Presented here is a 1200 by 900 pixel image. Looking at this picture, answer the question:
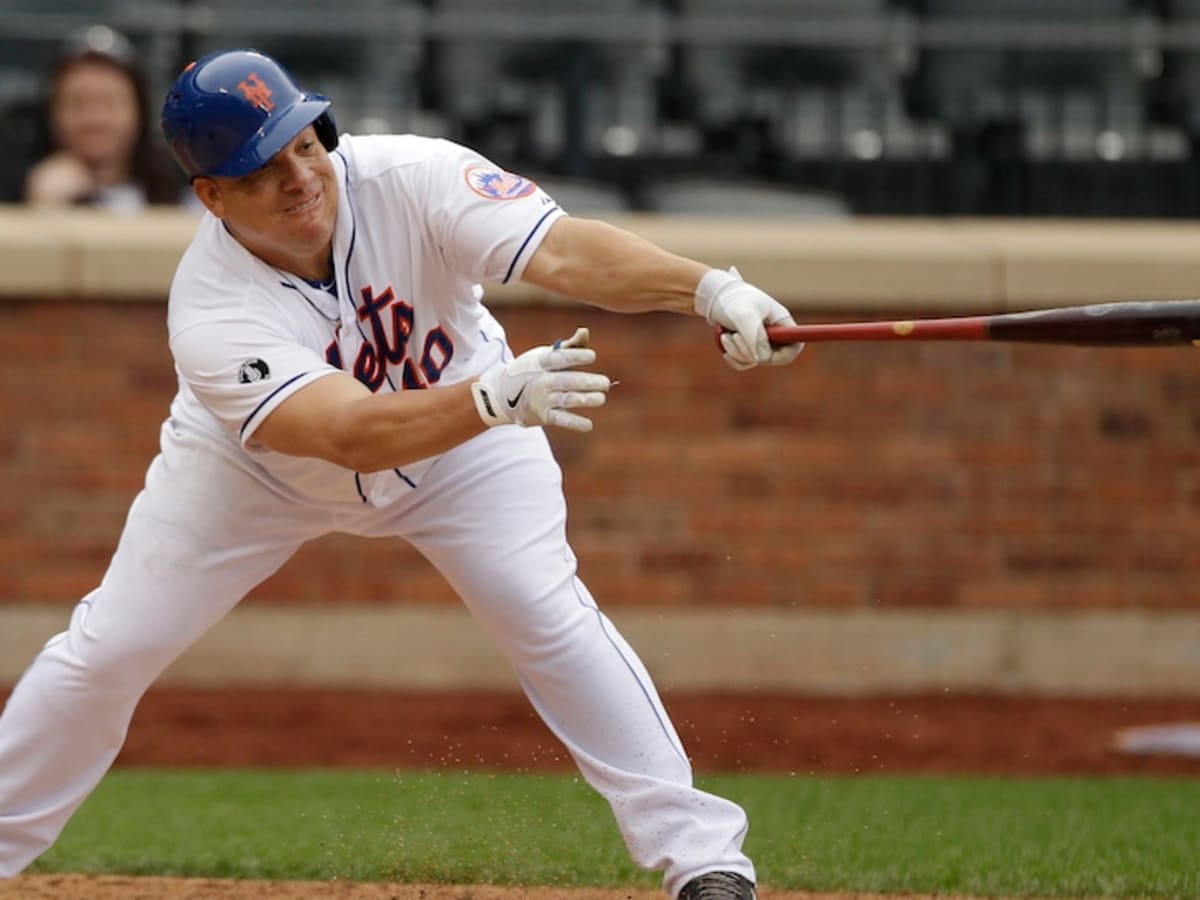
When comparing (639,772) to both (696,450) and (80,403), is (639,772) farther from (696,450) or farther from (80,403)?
(80,403)

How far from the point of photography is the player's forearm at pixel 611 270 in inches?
167

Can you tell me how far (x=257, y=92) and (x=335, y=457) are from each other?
2.53 ft

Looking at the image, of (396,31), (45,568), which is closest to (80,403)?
(45,568)

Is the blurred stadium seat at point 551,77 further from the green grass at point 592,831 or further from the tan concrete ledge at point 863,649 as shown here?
the green grass at point 592,831

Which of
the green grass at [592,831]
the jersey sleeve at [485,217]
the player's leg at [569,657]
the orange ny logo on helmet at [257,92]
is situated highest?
the orange ny logo on helmet at [257,92]

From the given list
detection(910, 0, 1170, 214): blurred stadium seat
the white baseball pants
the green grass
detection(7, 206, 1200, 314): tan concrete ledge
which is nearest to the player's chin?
the white baseball pants

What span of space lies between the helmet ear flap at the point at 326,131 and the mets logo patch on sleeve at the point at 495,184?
11.7 inches

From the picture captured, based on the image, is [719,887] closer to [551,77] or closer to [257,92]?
[257,92]

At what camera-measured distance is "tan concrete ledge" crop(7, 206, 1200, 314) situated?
8.04 metres

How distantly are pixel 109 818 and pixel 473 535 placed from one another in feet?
7.58

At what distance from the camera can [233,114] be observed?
13.7 ft

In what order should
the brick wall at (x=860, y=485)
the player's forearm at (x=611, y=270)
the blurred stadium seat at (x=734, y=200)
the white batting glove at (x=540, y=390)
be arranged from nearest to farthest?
1. the white batting glove at (x=540, y=390)
2. the player's forearm at (x=611, y=270)
3. the brick wall at (x=860, y=485)
4. the blurred stadium seat at (x=734, y=200)

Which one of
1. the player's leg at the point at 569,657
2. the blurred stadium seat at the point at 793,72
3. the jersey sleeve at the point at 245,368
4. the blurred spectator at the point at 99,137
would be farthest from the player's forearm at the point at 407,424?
the blurred stadium seat at the point at 793,72

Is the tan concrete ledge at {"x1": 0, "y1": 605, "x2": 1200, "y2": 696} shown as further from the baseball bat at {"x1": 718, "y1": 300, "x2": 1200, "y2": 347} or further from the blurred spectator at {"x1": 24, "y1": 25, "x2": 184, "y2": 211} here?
the baseball bat at {"x1": 718, "y1": 300, "x2": 1200, "y2": 347}
